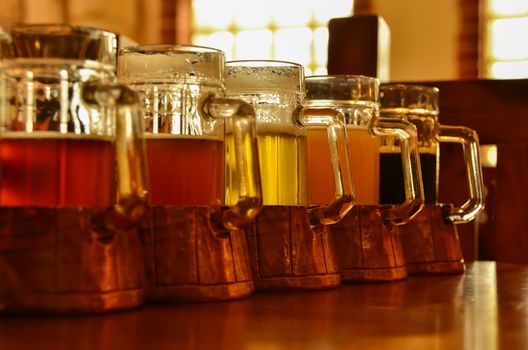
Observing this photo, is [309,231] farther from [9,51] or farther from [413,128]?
[9,51]

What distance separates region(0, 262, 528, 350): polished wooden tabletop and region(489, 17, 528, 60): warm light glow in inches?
151

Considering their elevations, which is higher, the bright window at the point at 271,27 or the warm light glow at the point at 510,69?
the bright window at the point at 271,27

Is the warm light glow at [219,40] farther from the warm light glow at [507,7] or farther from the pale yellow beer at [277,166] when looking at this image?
the pale yellow beer at [277,166]

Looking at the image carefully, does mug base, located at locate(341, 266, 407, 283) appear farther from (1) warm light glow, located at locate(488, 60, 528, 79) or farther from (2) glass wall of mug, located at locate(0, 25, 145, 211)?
(1) warm light glow, located at locate(488, 60, 528, 79)

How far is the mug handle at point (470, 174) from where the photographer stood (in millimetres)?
1010

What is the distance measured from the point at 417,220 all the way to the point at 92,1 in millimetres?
4141

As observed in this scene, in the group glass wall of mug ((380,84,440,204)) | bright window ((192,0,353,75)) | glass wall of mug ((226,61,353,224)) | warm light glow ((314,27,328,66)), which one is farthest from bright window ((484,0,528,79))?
glass wall of mug ((226,61,353,224))

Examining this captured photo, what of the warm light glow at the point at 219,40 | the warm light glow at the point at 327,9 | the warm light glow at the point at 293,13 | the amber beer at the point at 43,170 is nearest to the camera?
the amber beer at the point at 43,170

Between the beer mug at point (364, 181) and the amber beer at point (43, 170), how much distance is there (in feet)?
1.00

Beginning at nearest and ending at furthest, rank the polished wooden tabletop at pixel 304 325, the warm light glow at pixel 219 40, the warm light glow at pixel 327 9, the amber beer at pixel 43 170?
the polished wooden tabletop at pixel 304 325, the amber beer at pixel 43 170, the warm light glow at pixel 327 9, the warm light glow at pixel 219 40

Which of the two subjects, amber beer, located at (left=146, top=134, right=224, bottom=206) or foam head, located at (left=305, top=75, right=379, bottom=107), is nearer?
amber beer, located at (left=146, top=134, right=224, bottom=206)

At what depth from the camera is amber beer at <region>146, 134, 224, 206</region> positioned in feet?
2.28

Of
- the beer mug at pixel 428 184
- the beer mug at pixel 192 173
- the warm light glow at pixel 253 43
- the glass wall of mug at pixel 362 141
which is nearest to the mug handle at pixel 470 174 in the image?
the beer mug at pixel 428 184

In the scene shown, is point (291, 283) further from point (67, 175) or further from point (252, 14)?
point (252, 14)
